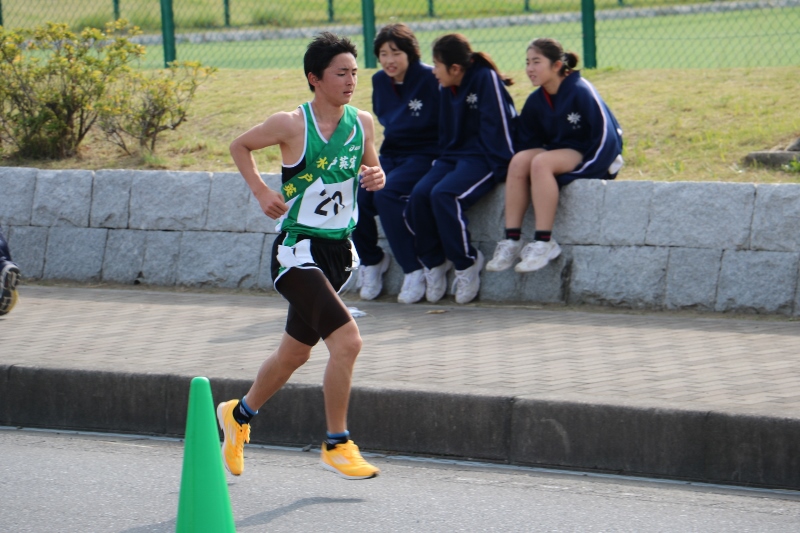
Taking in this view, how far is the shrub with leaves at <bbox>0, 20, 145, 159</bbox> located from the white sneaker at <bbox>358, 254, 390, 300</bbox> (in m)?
3.22

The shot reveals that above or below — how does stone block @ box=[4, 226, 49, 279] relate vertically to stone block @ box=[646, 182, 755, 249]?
below

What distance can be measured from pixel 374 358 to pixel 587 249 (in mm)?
2086

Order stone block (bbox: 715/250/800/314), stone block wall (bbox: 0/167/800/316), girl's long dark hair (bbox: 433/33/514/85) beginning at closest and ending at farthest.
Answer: stone block (bbox: 715/250/800/314)
stone block wall (bbox: 0/167/800/316)
girl's long dark hair (bbox: 433/33/514/85)

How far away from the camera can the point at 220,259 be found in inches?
354

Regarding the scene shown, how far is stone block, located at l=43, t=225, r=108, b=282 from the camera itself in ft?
30.7

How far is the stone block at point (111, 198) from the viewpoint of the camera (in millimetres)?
9250

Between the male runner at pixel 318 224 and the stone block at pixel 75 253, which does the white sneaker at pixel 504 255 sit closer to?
the male runner at pixel 318 224

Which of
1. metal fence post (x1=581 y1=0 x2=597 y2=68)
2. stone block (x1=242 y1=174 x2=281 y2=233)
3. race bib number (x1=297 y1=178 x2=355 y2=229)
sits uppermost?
metal fence post (x1=581 y1=0 x2=597 y2=68)

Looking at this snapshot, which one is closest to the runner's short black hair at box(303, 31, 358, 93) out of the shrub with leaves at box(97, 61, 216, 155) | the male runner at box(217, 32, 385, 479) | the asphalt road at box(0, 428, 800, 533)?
the male runner at box(217, 32, 385, 479)

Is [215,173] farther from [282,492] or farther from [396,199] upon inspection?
[282,492]

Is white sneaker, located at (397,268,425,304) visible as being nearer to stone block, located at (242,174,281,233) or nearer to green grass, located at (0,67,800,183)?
stone block, located at (242,174,281,233)

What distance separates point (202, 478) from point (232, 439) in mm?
1254

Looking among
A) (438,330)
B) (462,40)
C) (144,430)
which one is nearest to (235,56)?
(462,40)

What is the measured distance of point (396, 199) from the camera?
809cm
